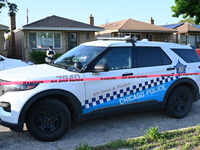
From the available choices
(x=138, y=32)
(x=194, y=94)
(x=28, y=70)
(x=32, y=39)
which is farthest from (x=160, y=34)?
(x=28, y=70)

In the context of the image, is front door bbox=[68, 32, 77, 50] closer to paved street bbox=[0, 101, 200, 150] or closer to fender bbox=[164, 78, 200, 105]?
paved street bbox=[0, 101, 200, 150]

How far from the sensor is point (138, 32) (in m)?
26.6

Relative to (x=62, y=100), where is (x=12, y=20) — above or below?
above

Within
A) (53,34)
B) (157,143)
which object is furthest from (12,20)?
(157,143)

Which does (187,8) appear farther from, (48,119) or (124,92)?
(48,119)

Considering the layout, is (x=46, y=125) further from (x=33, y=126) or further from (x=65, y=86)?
(x=65, y=86)

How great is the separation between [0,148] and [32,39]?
18246 mm

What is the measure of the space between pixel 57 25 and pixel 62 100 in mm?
17829

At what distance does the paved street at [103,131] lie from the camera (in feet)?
13.7

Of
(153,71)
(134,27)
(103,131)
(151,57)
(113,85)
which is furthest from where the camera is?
(134,27)

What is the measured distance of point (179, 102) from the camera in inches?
226

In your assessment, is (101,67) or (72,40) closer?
(101,67)

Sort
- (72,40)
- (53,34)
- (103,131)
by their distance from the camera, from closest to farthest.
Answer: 1. (103,131)
2. (53,34)
3. (72,40)

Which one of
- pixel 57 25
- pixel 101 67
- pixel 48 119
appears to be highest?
pixel 57 25
